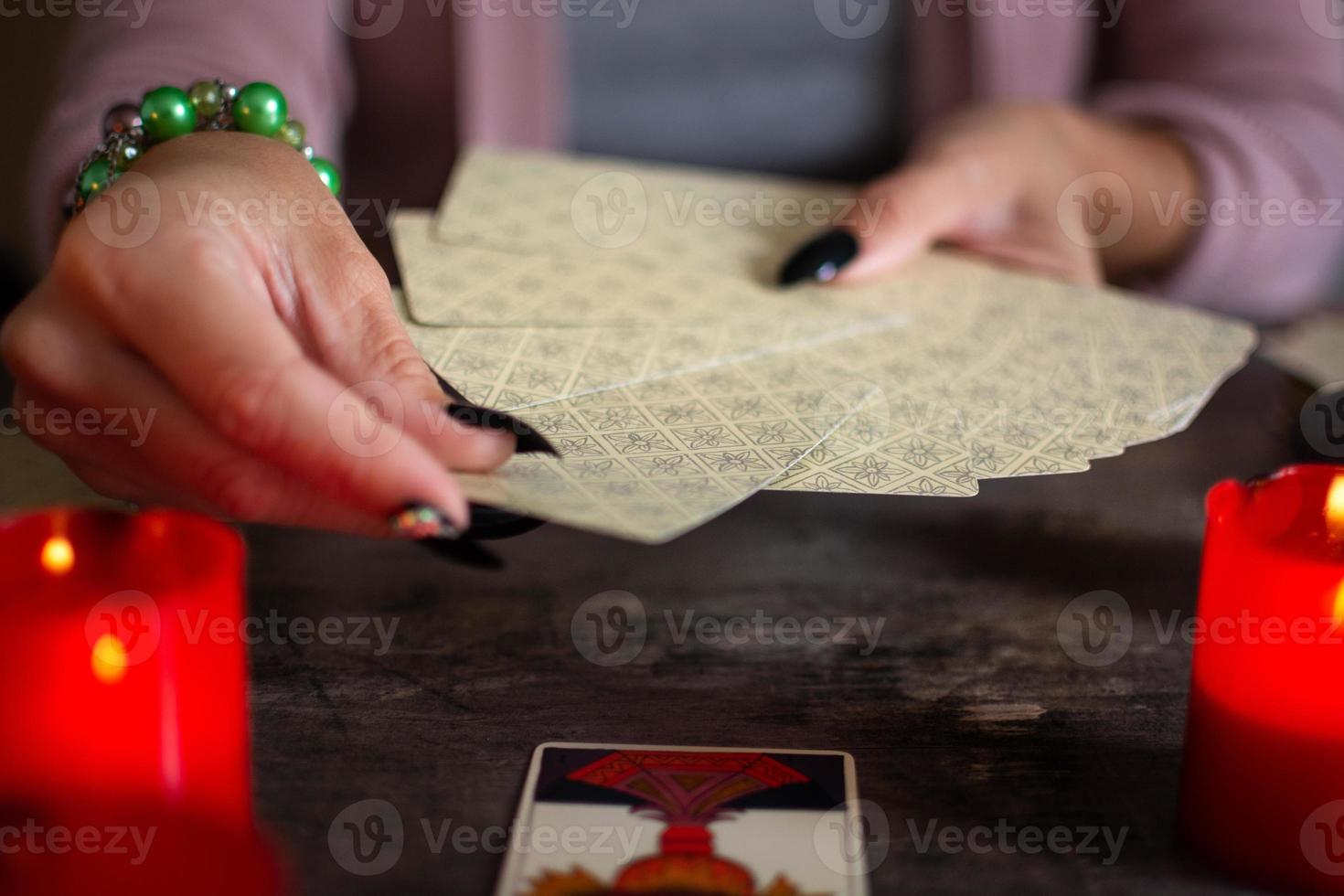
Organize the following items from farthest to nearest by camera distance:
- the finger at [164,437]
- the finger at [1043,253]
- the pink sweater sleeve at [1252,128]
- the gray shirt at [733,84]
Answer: the gray shirt at [733,84]
the pink sweater sleeve at [1252,128]
the finger at [1043,253]
the finger at [164,437]

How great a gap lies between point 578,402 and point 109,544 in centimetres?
21

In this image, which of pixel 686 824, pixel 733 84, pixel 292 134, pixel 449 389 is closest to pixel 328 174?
pixel 292 134

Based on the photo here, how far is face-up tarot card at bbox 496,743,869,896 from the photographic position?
354 mm

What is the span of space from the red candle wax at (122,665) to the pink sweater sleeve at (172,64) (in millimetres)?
452

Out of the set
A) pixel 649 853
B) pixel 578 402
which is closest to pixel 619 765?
pixel 649 853

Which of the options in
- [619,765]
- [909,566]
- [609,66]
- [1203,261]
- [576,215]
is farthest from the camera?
[609,66]

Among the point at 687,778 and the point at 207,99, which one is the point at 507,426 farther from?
the point at 207,99

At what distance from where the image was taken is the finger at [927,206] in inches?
28.1

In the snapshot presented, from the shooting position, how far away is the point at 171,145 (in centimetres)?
50

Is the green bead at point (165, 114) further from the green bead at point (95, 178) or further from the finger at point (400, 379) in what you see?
the finger at point (400, 379)

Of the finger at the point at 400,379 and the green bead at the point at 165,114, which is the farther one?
the green bead at the point at 165,114

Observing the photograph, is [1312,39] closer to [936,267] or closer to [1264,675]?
[936,267]

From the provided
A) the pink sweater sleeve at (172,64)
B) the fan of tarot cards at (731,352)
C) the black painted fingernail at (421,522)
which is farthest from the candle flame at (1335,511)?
the pink sweater sleeve at (172,64)

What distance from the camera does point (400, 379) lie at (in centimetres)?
43
